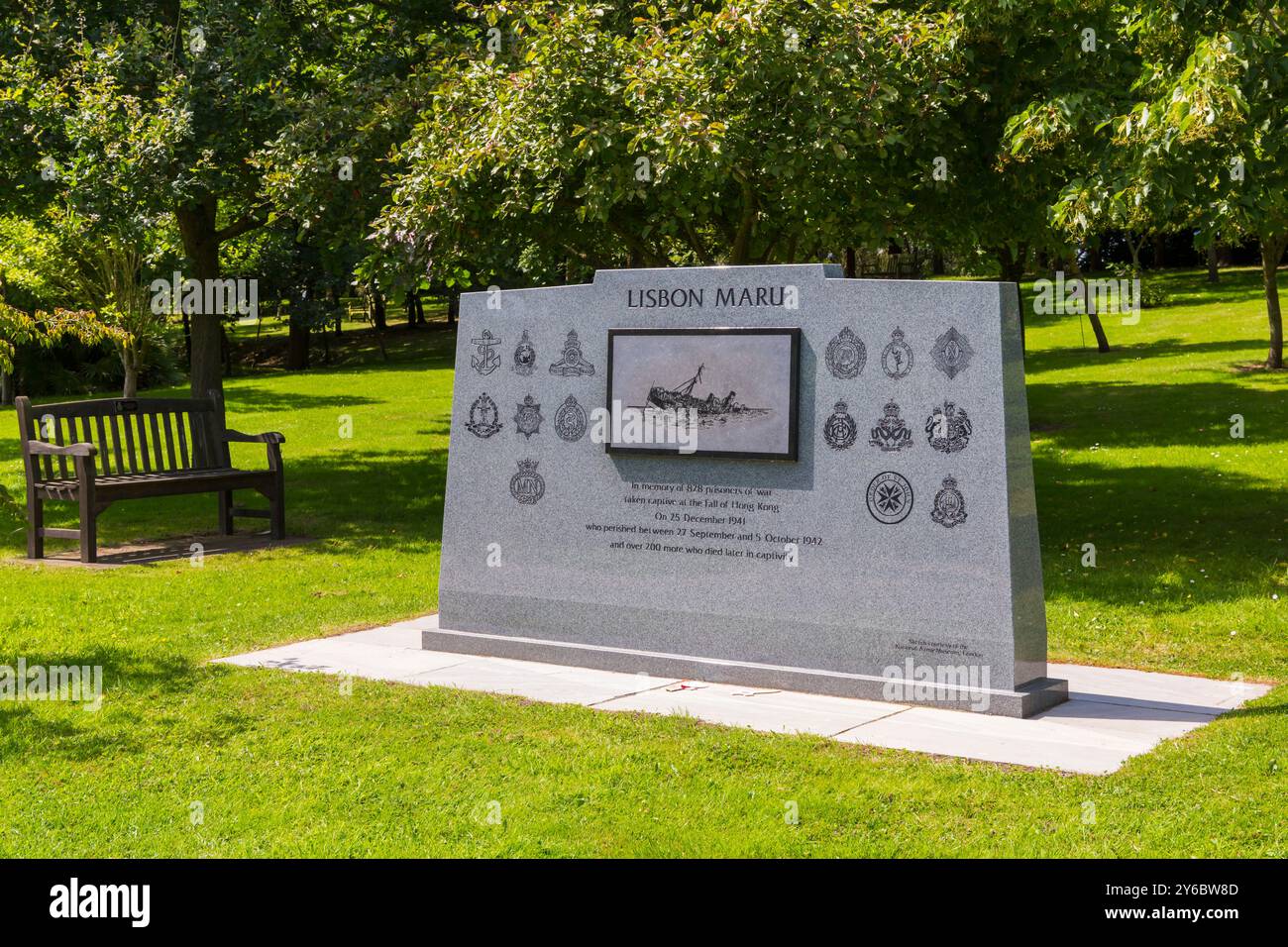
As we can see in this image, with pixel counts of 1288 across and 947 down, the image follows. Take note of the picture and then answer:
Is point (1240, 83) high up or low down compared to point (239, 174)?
down

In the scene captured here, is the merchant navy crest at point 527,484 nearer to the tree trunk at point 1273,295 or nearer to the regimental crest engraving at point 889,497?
the regimental crest engraving at point 889,497

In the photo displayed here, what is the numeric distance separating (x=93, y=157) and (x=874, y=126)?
25.3 ft

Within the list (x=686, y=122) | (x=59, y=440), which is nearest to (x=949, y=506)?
(x=686, y=122)

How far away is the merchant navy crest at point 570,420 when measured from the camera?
8.73 meters

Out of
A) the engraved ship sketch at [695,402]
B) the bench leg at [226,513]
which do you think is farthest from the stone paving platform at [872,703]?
the bench leg at [226,513]

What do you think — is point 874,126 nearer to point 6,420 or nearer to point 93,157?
point 93,157

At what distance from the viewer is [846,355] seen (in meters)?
7.80

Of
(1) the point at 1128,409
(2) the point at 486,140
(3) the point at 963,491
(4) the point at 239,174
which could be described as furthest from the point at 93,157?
(1) the point at 1128,409

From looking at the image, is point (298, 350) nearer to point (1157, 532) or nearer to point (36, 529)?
point (36, 529)

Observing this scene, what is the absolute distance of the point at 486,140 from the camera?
1200cm

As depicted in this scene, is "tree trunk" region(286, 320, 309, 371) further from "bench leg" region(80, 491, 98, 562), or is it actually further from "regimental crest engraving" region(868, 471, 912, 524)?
"regimental crest engraving" region(868, 471, 912, 524)

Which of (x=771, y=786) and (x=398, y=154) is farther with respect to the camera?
(x=398, y=154)

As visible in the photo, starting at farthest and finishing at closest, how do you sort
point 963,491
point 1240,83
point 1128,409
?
point 1128,409 < point 1240,83 < point 963,491

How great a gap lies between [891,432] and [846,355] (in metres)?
0.51
